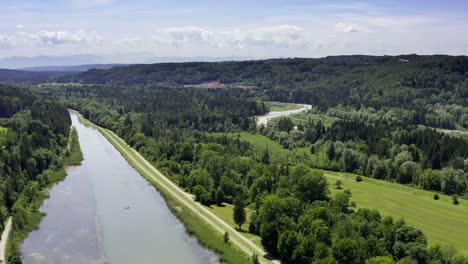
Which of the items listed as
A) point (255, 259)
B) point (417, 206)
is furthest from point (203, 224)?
point (417, 206)

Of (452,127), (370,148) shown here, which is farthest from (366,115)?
(370,148)

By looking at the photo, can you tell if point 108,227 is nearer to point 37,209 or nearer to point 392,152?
point 37,209

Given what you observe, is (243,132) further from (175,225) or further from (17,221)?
(17,221)

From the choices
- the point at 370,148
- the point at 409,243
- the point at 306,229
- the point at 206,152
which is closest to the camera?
the point at 409,243

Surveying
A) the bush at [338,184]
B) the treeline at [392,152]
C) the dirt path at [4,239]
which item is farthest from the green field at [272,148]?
the dirt path at [4,239]

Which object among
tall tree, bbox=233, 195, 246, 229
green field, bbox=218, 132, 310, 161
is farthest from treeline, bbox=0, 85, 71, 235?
green field, bbox=218, 132, 310, 161

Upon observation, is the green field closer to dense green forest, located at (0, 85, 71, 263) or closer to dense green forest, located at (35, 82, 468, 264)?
dense green forest, located at (35, 82, 468, 264)

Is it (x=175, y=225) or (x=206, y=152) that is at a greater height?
(x=206, y=152)
